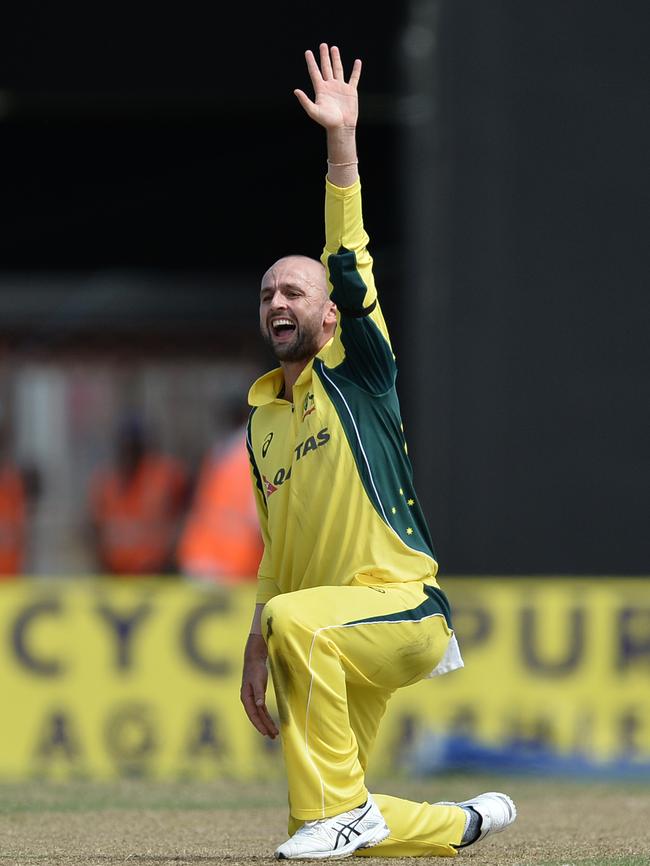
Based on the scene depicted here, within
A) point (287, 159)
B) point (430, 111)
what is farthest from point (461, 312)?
point (287, 159)

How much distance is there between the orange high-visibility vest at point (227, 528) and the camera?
12484 millimetres

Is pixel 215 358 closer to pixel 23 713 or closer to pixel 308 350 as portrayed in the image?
pixel 23 713

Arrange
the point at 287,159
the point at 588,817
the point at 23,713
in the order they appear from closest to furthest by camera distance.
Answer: the point at 588,817
the point at 23,713
the point at 287,159

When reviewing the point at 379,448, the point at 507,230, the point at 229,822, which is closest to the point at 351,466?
the point at 379,448

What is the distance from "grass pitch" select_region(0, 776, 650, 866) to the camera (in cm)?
625

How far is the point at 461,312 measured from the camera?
14062 millimetres

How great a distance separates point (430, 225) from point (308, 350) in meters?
8.24

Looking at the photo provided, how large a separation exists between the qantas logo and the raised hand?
3.39 feet

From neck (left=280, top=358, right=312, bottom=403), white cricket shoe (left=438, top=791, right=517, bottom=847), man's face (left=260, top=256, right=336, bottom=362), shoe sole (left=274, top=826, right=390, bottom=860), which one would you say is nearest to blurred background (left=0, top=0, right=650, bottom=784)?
neck (left=280, top=358, right=312, bottom=403)

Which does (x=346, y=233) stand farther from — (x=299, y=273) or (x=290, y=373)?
(x=290, y=373)

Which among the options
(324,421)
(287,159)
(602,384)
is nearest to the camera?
(324,421)

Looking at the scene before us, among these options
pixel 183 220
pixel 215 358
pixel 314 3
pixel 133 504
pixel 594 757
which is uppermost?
pixel 314 3

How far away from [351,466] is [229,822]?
106 inches

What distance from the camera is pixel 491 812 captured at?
621 centimetres
